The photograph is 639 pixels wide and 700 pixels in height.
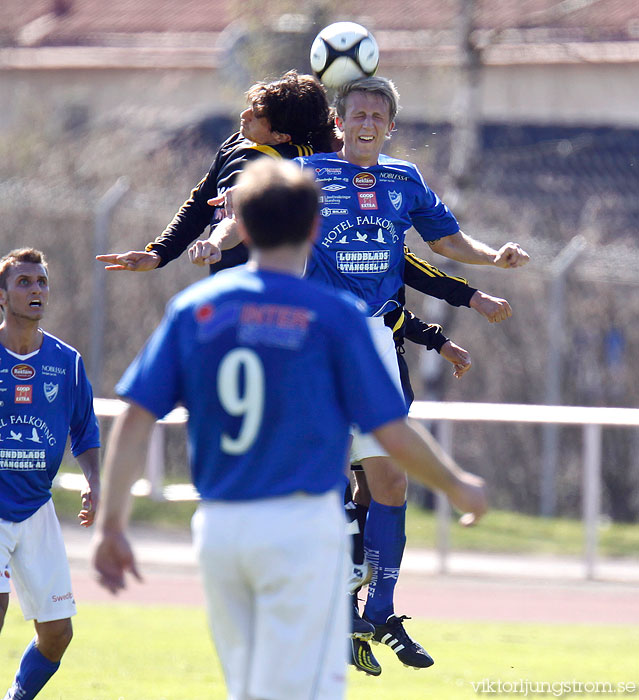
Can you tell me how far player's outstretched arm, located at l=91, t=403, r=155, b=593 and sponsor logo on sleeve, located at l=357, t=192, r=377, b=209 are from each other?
2451mm

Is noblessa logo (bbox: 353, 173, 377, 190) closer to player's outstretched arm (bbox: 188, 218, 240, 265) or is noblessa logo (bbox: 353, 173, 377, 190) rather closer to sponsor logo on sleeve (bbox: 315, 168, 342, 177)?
sponsor logo on sleeve (bbox: 315, 168, 342, 177)

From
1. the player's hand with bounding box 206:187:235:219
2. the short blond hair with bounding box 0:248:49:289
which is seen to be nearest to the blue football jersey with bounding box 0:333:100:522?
the short blond hair with bounding box 0:248:49:289

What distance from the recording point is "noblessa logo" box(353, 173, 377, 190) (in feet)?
→ 21.7

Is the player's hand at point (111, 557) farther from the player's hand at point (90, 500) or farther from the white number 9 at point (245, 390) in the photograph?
the player's hand at point (90, 500)

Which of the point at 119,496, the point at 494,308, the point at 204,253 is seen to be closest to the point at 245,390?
the point at 119,496

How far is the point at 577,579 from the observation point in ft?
47.4

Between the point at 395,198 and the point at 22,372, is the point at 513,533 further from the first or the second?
the point at 22,372

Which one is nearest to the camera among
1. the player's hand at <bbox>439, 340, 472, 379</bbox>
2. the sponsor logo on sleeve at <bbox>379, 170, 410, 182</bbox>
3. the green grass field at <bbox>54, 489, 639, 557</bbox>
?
the sponsor logo on sleeve at <bbox>379, 170, 410, 182</bbox>

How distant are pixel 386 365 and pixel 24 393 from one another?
191cm

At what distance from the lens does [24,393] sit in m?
6.96

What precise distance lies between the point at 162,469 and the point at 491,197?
5953 millimetres

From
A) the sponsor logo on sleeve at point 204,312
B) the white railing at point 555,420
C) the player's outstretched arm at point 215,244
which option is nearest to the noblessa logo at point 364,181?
the player's outstretched arm at point 215,244

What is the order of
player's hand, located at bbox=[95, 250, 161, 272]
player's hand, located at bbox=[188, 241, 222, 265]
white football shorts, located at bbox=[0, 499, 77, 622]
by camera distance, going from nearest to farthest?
1. player's hand, located at bbox=[188, 241, 222, 265]
2. player's hand, located at bbox=[95, 250, 161, 272]
3. white football shorts, located at bbox=[0, 499, 77, 622]

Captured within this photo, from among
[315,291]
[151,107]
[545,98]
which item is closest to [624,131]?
[545,98]
